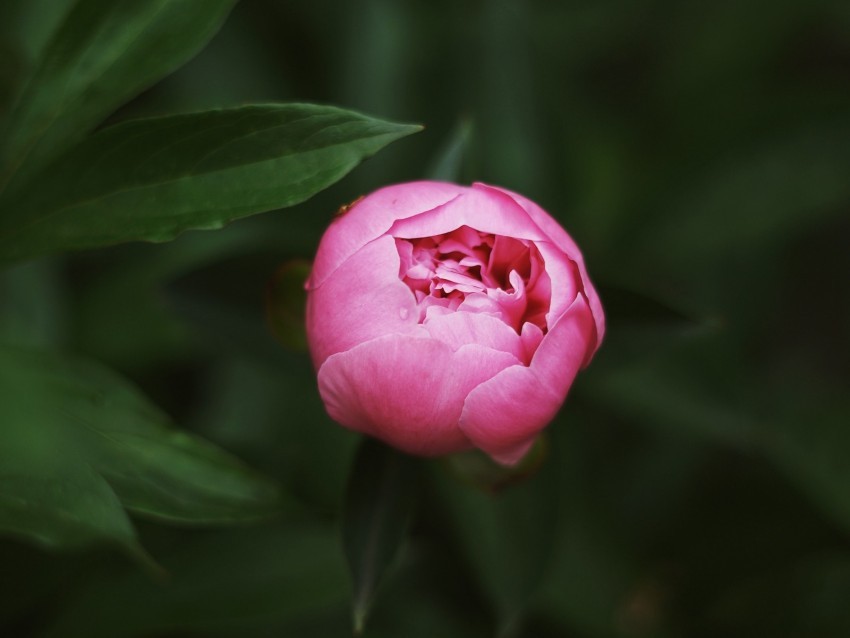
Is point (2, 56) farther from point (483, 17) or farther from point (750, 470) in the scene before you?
point (750, 470)

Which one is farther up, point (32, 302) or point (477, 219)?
point (477, 219)

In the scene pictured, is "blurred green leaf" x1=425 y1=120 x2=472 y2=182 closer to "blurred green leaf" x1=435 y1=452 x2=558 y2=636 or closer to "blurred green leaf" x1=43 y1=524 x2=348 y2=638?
"blurred green leaf" x1=435 y1=452 x2=558 y2=636

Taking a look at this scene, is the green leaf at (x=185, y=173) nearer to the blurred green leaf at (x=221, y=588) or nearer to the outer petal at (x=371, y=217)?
the outer petal at (x=371, y=217)

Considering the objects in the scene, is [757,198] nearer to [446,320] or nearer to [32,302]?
[446,320]

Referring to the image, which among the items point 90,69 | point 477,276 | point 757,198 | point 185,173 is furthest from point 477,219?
point 757,198

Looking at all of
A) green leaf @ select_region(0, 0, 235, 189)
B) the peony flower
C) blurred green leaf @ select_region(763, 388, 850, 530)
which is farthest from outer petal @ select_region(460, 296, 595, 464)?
blurred green leaf @ select_region(763, 388, 850, 530)

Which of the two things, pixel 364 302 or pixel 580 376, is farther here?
pixel 580 376
